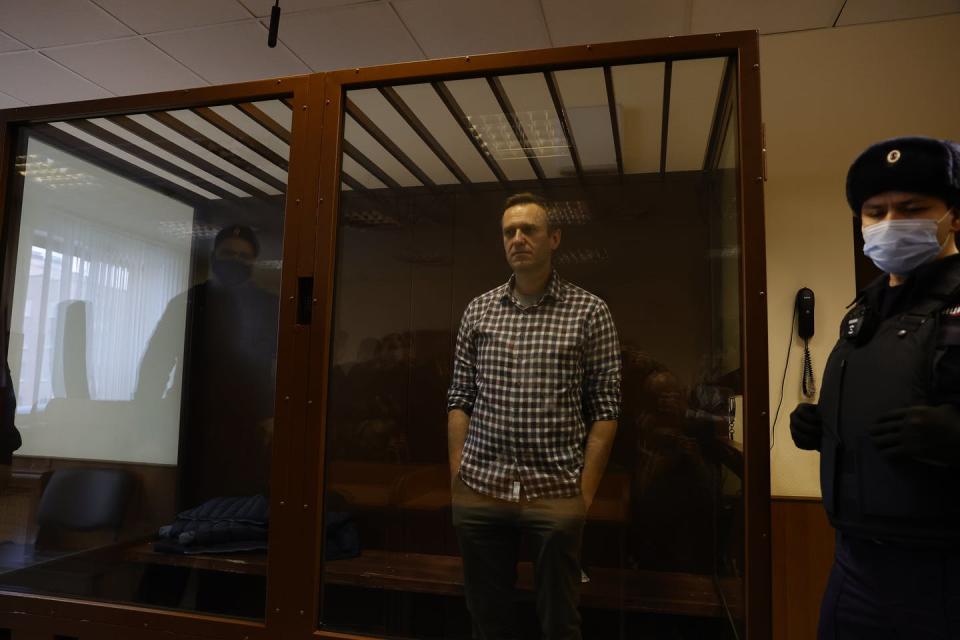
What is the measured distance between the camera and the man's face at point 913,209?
123cm

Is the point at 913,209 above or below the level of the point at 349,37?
below

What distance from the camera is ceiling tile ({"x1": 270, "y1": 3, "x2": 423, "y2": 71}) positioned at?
8.45 feet

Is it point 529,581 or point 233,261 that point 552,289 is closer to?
point 529,581

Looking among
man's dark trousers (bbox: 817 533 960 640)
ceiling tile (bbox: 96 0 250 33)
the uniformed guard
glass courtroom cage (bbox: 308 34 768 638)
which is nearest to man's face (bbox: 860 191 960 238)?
the uniformed guard

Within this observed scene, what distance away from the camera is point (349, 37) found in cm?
272

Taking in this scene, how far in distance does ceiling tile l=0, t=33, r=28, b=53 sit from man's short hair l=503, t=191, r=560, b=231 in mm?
2716

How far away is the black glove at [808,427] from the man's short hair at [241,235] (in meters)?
1.53

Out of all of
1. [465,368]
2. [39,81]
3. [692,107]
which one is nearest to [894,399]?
[692,107]

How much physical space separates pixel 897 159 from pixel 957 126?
5.50 feet

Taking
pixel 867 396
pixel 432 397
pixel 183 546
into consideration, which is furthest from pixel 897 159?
pixel 183 546

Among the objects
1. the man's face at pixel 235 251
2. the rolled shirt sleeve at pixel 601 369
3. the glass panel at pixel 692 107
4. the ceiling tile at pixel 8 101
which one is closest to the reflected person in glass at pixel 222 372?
the man's face at pixel 235 251

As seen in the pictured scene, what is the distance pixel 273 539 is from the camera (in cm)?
172

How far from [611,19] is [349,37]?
112 centimetres

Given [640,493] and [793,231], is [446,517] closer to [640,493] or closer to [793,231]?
[640,493]
